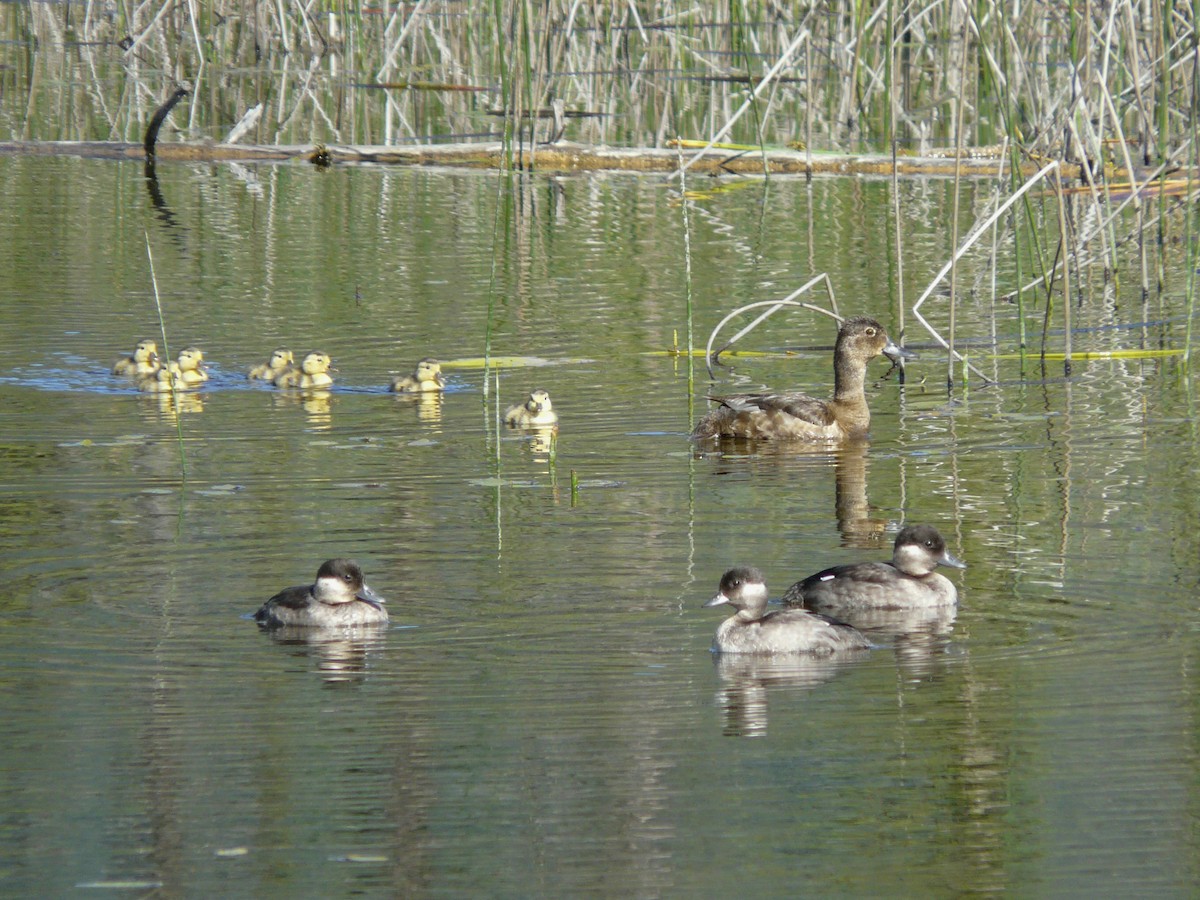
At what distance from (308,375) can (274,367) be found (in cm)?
25

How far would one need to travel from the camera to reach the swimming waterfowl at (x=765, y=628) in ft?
23.0

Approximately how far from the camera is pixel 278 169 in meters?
22.3

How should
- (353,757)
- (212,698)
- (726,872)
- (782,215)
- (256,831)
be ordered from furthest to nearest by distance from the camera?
(782,215)
(212,698)
(353,757)
(256,831)
(726,872)

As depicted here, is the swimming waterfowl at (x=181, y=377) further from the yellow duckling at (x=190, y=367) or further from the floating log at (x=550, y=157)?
the floating log at (x=550, y=157)

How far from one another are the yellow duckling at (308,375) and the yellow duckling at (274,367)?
0.20ft

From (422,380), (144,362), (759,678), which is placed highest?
(144,362)

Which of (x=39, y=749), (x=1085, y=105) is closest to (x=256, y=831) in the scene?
(x=39, y=749)

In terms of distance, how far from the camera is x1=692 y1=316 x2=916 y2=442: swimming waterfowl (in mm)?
11102

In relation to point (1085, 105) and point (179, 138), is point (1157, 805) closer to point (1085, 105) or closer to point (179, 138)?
point (1085, 105)

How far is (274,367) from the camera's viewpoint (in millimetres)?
12672

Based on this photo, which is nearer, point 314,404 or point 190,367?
point 314,404

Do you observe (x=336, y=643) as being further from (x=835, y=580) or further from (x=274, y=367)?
(x=274, y=367)

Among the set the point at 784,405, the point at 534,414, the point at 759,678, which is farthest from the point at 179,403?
the point at 759,678

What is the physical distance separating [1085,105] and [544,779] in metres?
7.10
